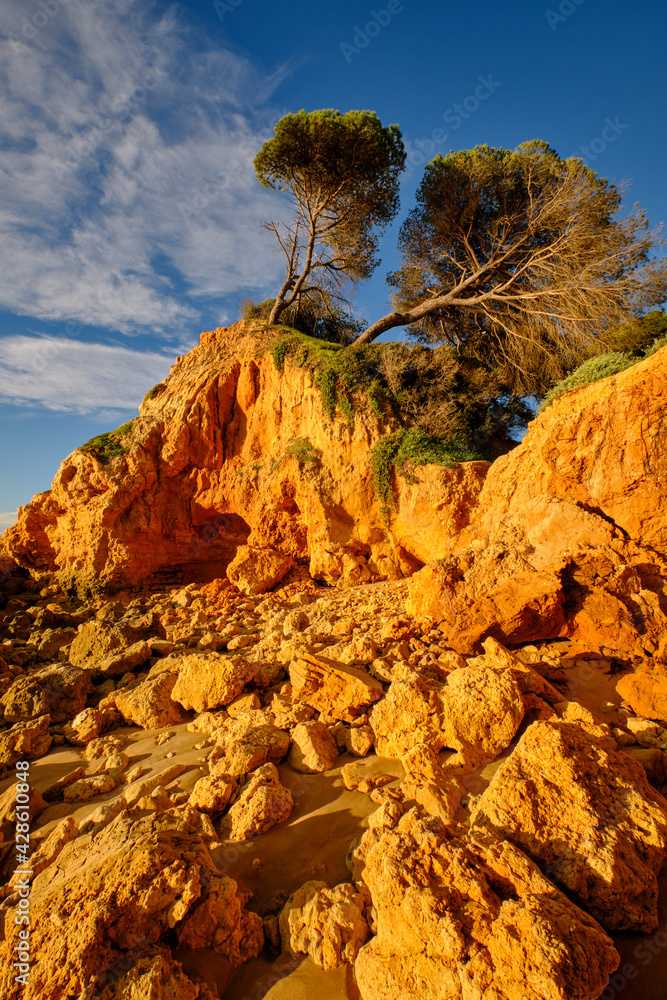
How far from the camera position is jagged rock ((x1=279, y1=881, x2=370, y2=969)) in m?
2.38

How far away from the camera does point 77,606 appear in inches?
489

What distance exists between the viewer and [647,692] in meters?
4.42

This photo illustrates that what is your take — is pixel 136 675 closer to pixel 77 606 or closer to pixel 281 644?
pixel 281 644

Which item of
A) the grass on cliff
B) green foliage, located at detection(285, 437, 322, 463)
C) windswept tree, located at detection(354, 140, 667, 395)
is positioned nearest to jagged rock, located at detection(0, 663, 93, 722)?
green foliage, located at detection(285, 437, 322, 463)

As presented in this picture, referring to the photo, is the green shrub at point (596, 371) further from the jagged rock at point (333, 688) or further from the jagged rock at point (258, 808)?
the jagged rock at point (258, 808)

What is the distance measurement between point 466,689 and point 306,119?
17.6m

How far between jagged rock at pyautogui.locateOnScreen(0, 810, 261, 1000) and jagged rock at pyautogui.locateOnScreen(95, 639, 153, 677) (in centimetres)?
484

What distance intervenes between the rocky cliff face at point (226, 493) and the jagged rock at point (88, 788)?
734 cm

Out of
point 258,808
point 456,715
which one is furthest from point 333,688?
point 258,808

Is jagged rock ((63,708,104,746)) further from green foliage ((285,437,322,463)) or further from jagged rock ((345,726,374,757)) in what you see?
green foliage ((285,437,322,463))

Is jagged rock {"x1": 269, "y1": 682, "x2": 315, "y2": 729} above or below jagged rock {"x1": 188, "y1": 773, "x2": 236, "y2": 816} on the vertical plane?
above

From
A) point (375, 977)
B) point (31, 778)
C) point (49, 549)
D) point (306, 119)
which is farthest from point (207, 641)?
point (306, 119)

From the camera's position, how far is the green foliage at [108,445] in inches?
522

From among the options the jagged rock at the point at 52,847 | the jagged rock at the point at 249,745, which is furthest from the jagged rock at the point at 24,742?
the jagged rock at the point at 249,745
